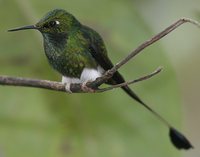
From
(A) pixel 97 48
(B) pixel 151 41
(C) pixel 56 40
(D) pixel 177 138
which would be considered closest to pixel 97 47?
(A) pixel 97 48

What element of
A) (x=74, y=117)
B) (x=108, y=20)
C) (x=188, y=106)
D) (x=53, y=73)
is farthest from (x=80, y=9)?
(x=188, y=106)

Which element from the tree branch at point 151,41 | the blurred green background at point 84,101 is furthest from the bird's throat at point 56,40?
the tree branch at point 151,41

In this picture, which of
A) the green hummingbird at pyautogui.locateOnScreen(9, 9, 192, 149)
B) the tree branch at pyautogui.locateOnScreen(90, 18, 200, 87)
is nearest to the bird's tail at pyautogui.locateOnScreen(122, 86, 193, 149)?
the green hummingbird at pyautogui.locateOnScreen(9, 9, 192, 149)

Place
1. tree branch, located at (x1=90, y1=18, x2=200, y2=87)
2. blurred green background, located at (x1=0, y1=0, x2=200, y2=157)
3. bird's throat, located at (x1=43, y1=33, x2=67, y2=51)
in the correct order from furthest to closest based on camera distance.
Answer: blurred green background, located at (x1=0, y1=0, x2=200, y2=157)
bird's throat, located at (x1=43, y1=33, x2=67, y2=51)
tree branch, located at (x1=90, y1=18, x2=200, y2=87)

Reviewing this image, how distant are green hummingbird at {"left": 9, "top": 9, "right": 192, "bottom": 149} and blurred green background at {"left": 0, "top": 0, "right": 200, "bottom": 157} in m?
0.09

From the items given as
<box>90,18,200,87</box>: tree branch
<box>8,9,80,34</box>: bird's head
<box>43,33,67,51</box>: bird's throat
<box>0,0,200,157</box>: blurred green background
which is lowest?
<box>0,0,200,157</box>: blurred green background

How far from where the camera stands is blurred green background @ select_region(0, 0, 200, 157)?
5.11 ft

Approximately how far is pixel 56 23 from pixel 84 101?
0.36 metres

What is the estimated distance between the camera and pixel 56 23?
1.32 meters

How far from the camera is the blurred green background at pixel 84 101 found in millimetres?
1558

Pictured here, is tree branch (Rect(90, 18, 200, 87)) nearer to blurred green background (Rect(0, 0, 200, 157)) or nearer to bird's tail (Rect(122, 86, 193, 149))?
bird's tail (Rect(122, 86, 193, 149))

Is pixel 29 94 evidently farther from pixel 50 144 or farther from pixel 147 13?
pixel 147 13

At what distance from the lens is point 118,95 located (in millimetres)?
1632

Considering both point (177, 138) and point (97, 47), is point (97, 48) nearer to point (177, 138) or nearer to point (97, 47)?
point (97, 47)
